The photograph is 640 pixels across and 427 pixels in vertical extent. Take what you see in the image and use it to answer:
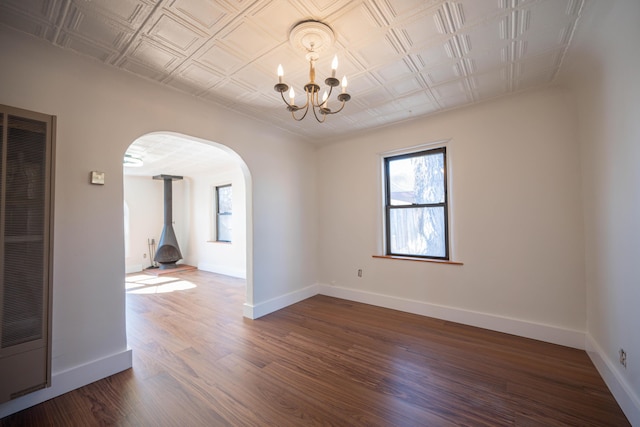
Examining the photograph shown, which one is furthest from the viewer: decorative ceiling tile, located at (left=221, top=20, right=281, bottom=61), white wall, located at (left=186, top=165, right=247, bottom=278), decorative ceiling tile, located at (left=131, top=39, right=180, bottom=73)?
white wall, located at (left=186, top=165, right=247, bottom=278)

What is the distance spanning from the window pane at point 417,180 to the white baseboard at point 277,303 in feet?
6.27

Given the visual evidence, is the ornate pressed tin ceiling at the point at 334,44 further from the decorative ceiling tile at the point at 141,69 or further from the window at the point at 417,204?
the window at the point at 417,204

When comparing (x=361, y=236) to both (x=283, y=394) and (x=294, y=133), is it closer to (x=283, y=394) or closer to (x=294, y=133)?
(x=294, y=133)

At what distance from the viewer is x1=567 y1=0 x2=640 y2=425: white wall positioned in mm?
1491

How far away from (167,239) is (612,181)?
25.2 ft

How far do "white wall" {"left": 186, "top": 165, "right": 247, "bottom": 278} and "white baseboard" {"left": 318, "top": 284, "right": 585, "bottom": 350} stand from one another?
9.28 ft

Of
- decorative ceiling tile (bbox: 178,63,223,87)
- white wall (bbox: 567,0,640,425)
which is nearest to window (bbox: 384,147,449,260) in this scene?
white wall (bbox: 567,0,640,425)

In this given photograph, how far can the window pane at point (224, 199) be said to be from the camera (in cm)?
645

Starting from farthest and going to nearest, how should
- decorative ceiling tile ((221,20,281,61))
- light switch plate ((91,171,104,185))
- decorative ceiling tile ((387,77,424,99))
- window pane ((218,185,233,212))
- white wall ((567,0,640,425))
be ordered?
window pane ((218,185,233,212)) < decorative ceiling tile ((387,77,424,99)) < light switch plate ((91,171,104,185)) < decorative ceiling tile ((221,20,281,61)) < white wall ((567,0,640,425))

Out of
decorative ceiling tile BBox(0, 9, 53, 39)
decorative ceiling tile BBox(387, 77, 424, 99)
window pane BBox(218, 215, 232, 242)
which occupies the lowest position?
window pane BBox(218, 215, 232, 242)

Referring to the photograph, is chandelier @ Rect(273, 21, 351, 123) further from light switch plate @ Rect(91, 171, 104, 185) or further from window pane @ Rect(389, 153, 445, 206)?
window pane @ Rect(389, 153, 445, 206)

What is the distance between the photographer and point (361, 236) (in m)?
3.89

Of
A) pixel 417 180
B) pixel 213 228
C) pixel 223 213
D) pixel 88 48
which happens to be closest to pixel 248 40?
pixel 88 48

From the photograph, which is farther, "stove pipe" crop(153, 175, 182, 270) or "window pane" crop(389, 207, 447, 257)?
"stove pipe" crop(153, 175, 182, 270)
